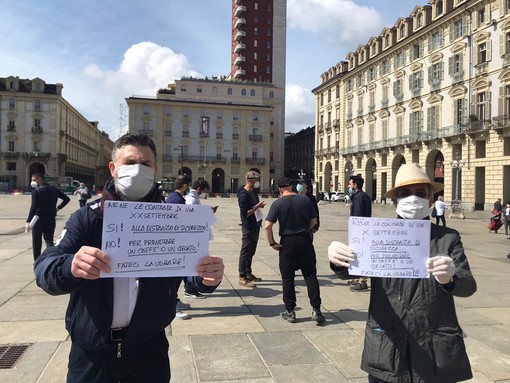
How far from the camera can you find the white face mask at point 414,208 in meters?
2.57

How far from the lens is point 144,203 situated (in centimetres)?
199

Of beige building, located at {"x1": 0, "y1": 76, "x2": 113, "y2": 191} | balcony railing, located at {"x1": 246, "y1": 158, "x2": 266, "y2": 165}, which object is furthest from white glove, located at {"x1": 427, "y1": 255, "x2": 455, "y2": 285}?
balcony railing, located at {"x1": 246, "y1": 158, "x2": 266, "y2": 165}

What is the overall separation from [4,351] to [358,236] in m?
3.98

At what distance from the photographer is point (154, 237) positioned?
2.01 meters

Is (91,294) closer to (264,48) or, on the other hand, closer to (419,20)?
(419,20)

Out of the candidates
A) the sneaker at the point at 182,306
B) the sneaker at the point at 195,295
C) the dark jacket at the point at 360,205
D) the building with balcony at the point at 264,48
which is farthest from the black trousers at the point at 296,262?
the building with balcony at the point at 264,48

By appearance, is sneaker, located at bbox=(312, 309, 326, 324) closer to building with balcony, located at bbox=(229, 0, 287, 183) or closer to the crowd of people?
the crowd of people

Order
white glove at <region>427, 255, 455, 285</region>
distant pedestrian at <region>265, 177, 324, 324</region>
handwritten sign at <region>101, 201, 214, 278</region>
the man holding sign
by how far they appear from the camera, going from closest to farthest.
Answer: handwritten sign at <region>101, 201, 214, 278</region>
the man holding sign
white glove at <region>427, 255, 455, 285</region>
distant pedestrian at <region>265, 177, 324, 324</region>

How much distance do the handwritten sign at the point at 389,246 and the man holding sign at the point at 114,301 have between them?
2.77 feet

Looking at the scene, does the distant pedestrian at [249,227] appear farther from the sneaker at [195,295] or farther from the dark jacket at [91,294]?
the dark jacket at [91,294]

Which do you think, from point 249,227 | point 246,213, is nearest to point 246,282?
point 249,227

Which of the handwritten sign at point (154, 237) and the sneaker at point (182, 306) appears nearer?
the handwritten sign at point (154, 237)

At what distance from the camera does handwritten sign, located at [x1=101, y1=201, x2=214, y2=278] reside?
1881 millimetres

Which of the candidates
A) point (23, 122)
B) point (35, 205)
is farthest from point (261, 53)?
point (35, 205)
